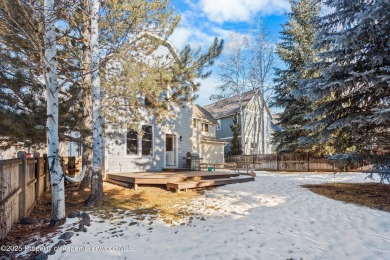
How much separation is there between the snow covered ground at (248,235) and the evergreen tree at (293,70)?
1098cm

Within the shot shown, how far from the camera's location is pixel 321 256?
3240 mm

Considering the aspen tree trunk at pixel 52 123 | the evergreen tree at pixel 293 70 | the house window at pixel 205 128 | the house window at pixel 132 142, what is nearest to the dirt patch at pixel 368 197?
the aspen tree trunk at pixel 52 123

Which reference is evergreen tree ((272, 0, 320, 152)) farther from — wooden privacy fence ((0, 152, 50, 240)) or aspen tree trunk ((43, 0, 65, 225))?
wooden privacy fence ((0, 152, 50, 240))

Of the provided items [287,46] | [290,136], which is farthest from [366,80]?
[287,46]

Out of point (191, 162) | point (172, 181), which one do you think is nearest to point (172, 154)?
point (191, 162)

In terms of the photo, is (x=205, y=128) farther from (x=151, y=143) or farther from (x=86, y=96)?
(x=86, y=96)

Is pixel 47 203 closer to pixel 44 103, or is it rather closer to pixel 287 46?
pixel 44 103

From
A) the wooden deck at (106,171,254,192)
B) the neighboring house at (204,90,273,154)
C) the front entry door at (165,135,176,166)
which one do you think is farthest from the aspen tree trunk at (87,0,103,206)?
the neighboring house at (204,90,273,154)

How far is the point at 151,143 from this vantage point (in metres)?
12.4

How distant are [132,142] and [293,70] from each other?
1231 centimetres

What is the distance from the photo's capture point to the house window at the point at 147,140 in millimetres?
12188

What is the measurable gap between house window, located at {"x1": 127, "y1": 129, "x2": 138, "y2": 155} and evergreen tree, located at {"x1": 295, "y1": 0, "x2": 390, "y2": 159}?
7725 millimetres

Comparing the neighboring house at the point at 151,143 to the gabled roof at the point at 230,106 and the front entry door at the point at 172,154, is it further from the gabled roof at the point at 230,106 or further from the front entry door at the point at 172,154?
the gabled roof at the point at 230,106

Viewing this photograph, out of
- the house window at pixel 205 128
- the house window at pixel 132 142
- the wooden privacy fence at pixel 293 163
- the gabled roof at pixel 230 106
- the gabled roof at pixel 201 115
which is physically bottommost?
the wooden privacy fence at pixel 293 163
